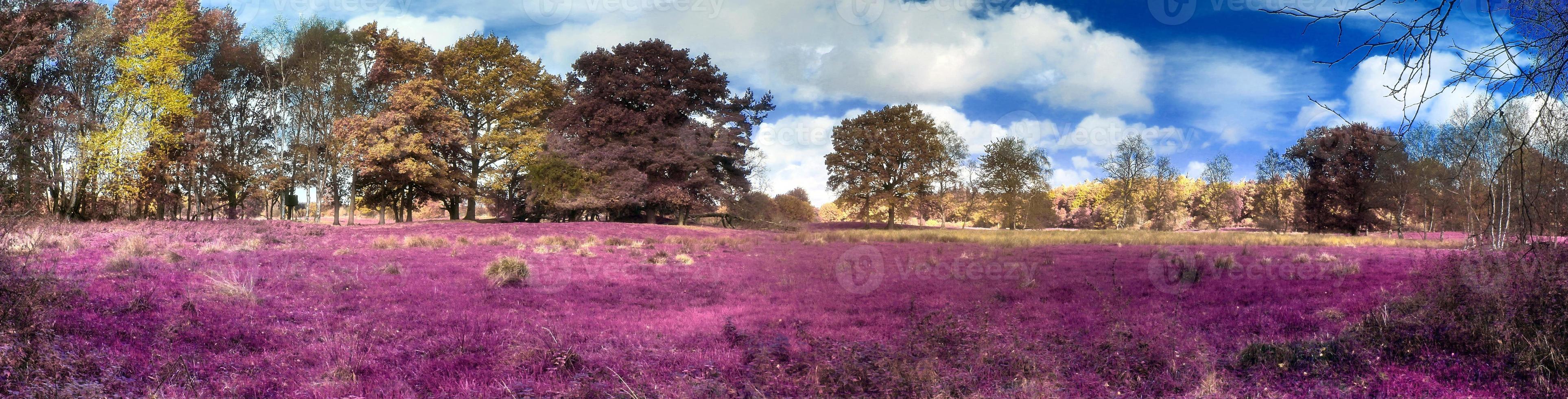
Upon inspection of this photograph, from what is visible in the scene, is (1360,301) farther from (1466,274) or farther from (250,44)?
(250,44)

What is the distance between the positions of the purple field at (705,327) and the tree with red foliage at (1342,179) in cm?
2726

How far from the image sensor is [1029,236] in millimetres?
25156

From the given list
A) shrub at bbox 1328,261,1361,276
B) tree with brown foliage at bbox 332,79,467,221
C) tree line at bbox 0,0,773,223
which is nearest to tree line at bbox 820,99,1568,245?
tree line at bbox 0,0,773,223

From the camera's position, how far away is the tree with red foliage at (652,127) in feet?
108

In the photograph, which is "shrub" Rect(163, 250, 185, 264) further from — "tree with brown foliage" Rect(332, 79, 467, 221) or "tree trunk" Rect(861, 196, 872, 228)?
"tree trunk" Rect(861, 196, 872, 228)

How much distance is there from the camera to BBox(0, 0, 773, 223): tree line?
25.9m

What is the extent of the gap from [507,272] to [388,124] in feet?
81.9

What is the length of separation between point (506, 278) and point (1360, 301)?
36.9 ft

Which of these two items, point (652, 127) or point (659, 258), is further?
point (652, 127)

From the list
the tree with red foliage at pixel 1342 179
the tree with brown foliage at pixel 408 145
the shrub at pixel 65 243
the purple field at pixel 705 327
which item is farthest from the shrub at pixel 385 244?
the tree with red foliage at pixel 1342 179

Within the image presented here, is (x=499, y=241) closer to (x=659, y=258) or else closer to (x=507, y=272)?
(x=659, y=258)

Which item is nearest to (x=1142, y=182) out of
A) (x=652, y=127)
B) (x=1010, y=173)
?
(x=1010, y=173)

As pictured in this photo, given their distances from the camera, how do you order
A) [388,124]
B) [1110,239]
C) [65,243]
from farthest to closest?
[388,124] → [1110,239] → [65,243]

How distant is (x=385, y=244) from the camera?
1705 centimetres
